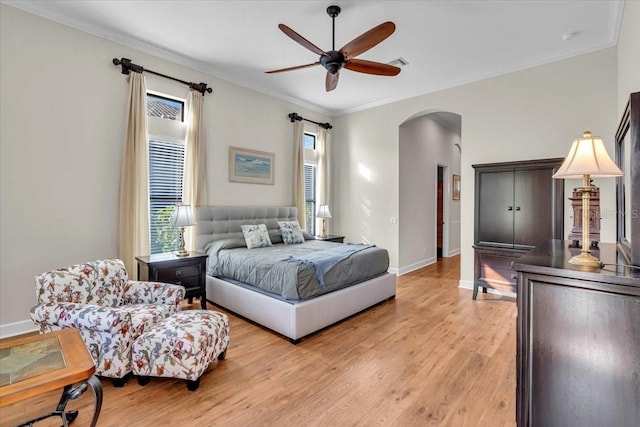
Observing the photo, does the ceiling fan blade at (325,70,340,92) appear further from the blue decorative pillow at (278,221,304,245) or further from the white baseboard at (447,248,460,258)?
the white baseboard at (447,248,460,258)

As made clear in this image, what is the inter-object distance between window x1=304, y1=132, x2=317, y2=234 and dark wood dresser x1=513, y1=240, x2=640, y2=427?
5.06 meters

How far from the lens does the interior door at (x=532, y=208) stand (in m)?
3.95

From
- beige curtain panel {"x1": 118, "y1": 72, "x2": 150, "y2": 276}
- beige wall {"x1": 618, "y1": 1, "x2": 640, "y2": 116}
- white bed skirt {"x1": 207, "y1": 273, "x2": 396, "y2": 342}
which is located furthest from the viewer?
beige curtain panel {"x1": 118, "y1": 72, "x2": 150, "y2": 276}

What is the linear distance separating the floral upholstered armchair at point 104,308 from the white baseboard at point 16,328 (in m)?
1.32

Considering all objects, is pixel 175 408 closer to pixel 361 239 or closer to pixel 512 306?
pixel 512 306

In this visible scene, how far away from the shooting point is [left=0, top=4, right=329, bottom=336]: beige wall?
121 inches

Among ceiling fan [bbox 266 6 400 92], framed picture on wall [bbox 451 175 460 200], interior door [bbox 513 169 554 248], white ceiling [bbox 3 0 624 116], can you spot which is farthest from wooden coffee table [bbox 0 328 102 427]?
framed picture on wall [bbox 451 175 460 200]

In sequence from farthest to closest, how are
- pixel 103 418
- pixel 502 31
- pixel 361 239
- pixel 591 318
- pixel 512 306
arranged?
pixel 361 239 < pixel 512 306 < pixel 502 31 < pixel 103 418 < pixel 591 318

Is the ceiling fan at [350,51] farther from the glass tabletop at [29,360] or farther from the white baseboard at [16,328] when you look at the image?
the white baseboard at [16,328]

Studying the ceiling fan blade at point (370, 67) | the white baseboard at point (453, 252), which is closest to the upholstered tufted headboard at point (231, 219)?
the ceiling fan blade at point (370, 67)

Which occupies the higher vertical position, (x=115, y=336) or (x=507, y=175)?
(x=507, y=175)

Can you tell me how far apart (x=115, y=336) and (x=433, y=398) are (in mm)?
2355

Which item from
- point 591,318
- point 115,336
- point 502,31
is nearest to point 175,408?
point 115,336

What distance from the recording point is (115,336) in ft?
7.32
